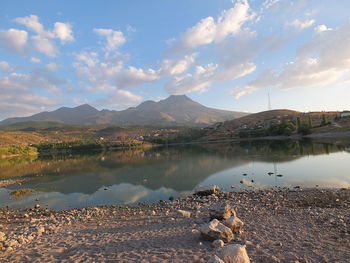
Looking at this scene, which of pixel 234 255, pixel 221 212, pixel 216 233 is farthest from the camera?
pixel 221 212

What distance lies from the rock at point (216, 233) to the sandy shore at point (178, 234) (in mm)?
463

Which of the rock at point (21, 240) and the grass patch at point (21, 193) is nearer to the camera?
the rock at point (21, 240)

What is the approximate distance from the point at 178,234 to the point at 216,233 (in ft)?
9.73

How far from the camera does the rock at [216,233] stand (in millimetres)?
A: 12859

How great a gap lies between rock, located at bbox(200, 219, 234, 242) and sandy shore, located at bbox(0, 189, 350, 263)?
18.2 inches

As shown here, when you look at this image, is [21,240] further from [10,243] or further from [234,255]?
[234,255]

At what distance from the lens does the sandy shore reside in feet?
38.4

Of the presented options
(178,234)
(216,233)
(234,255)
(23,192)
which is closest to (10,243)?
(178,234)

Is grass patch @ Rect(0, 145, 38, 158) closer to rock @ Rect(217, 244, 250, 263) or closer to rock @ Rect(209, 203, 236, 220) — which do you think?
rock @ Rect(209, 203, 236, 220)

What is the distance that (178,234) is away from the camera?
1480 cm

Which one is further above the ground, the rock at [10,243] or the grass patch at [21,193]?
the rock at [10,243]

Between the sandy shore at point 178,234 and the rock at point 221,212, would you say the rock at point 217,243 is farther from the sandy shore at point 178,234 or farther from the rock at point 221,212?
the rock at point 221,212

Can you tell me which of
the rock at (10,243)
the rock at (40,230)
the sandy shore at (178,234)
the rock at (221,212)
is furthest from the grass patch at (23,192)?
the rock at (221,212)

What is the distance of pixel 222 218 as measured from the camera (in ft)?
52.7
